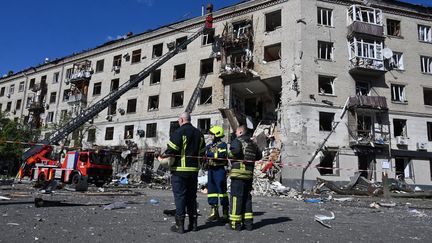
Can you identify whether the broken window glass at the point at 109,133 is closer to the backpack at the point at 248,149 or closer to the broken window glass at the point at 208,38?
the broken window glass at the point at 208,38

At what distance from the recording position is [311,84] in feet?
82.7

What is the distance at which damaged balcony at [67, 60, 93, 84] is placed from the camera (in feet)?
124

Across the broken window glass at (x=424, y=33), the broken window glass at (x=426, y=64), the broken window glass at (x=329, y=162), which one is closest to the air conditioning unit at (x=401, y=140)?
the broken window glass at (x=329, y=162)

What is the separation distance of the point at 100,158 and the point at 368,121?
797 inches

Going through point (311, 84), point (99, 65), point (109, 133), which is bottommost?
point (109, 133)

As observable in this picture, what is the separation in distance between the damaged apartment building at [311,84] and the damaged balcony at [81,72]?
7749 mm

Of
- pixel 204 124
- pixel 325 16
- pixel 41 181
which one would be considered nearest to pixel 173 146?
pixel 41 181

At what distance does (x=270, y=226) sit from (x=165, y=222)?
200 centimetres

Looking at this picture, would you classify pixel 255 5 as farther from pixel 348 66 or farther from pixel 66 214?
pixel 66 214

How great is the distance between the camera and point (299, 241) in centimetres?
487

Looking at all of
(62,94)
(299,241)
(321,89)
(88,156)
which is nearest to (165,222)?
(299,241)

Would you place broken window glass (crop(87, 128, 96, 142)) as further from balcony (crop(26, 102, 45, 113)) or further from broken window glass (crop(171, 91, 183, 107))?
balcony (crop(26, 102, 45, 113))

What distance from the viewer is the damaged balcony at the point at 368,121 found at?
24516 mm

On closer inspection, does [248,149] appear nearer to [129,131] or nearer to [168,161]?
[168,161]
